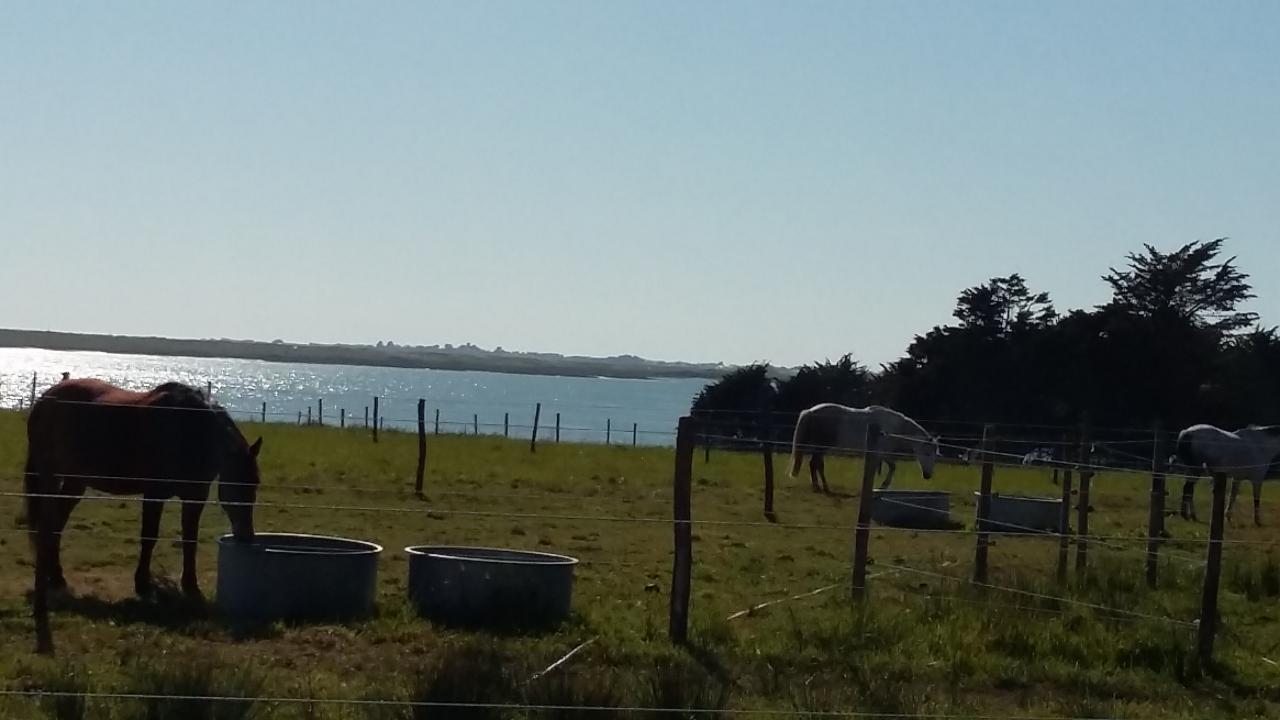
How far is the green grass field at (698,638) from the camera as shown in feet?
25.3

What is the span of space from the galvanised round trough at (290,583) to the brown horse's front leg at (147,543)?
767 mm

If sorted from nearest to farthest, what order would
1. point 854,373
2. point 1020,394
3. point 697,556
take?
point 697,556, point 1020,394, point 854,373

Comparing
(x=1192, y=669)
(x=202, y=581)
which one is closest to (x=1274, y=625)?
(x=1192, y=669)

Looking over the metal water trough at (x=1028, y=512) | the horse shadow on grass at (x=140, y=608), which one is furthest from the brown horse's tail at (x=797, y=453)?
the horse shadow on grass at (x=140, y=608)

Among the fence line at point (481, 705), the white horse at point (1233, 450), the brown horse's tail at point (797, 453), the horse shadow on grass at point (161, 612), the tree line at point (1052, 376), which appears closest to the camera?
the fence line at point (481, 705)

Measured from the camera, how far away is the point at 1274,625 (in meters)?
11.5

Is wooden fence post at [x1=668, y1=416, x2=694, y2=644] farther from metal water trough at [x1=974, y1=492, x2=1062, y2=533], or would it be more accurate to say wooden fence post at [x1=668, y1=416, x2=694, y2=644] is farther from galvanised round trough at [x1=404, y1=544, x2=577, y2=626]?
metal water trough at [x1=974, y1=492, x2=1062, y2=533]

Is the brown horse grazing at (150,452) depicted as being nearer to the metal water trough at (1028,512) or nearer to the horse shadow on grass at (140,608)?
the horse shadow on grass at (140,608)

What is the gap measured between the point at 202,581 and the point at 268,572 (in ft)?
6.29

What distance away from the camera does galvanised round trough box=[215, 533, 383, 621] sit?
9.98 meters

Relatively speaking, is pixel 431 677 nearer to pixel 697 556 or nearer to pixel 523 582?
pixel 523 582

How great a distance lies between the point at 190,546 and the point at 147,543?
1.03ft

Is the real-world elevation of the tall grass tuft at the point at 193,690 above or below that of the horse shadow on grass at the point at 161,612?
above

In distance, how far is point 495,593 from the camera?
10219mm
